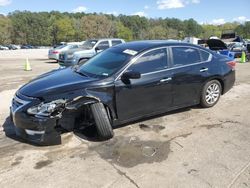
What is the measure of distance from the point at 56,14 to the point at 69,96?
124120 millimetres

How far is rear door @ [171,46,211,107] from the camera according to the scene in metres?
5.96

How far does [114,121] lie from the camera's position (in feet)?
17.1

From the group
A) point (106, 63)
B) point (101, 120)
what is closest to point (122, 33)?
point (106, 63)

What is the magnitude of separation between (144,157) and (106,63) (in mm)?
2109

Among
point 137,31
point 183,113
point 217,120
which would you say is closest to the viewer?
point 217,120

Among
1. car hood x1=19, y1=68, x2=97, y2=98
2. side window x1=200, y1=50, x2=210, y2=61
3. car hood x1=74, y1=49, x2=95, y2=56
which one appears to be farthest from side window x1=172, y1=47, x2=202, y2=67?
car hood x1=74, y1=49, x2=95, y2=56

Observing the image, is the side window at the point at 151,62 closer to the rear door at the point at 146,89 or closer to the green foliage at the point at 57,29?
the rear door at the point at 146,89

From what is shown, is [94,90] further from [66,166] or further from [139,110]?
[66,166]

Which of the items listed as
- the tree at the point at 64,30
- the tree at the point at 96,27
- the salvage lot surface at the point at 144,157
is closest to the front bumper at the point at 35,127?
the salvage lot surface at the point at 144,157

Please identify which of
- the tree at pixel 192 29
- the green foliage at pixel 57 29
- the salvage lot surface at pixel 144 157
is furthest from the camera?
the tree at pixel 192 29

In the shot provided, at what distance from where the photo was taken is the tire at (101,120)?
4.88 metres

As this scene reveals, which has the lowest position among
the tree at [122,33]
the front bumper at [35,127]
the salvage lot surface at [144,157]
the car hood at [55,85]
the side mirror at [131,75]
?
the salvage lot surface at [144,157]

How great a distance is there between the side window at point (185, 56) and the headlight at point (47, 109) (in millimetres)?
2493

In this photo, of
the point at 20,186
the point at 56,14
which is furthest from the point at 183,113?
the point at 56,14
